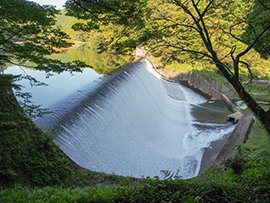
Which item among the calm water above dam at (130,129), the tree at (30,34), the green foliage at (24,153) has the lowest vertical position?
the calm water above dam at (130,129)

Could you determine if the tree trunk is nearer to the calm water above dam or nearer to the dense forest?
the dense forest

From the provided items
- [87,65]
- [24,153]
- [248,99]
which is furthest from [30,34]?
[248,99]

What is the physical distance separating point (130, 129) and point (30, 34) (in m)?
6.26

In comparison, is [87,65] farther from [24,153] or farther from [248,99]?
[248,99]

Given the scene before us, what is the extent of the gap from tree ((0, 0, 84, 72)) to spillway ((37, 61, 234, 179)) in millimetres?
2780

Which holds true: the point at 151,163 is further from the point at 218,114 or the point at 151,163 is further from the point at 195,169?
the point at 218,114

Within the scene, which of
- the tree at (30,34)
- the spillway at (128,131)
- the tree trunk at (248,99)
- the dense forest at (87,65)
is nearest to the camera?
the dense forest at (87,65)

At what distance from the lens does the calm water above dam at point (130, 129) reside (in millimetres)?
8883

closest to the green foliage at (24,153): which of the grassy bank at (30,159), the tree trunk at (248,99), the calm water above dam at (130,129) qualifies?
the grassy bank at (30,159)

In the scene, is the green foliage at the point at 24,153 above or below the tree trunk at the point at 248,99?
above

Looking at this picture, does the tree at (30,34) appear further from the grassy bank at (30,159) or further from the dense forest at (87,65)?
the grassy bank at (30,159)

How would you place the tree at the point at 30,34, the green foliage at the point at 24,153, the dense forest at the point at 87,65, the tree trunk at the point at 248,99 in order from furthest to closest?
the green foliage at the point at 24,153 → the tree trunk at the point at 248,99 → the tree at the point at 30,34 → the dense forest at the point at 87,65

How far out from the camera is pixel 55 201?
13.2 ft

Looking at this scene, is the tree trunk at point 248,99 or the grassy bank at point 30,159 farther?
the grassy bank at point 30,159
